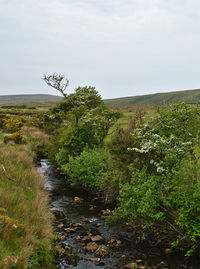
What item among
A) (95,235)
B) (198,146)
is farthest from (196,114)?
(95,235)

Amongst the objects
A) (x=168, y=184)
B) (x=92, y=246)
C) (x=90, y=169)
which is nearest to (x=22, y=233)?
(x=92, y=246)

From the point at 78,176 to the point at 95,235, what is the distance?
6.96 metres

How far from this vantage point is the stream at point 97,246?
9.42 meters

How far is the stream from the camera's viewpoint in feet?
30.9

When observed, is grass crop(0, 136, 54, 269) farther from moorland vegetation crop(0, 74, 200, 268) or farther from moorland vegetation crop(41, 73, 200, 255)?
moorland vegetation crop(41, 73, 200, 255)

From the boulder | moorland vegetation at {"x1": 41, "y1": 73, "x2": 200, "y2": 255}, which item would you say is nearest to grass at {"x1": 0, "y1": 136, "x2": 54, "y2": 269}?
the boulder

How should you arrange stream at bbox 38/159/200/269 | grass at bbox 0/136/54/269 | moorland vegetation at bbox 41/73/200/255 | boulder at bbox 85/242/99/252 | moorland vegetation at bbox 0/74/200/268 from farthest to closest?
boulder at bbox 85/242/99/252 → moorland vegetation at bbox 41/73/200/255 → stream at bbox 38/159/200/269 → moorland vegetation at bbox 0/74/200/268 → grass at bbox 0/136/54/269

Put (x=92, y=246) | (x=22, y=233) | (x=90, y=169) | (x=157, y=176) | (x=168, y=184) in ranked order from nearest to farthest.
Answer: (x=22, y=233) < (x=168, y=184) < (x=92, y=246) < (x=157, y=176) < (x=90, y=169)

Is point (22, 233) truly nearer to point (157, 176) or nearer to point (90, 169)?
point (157, 176)

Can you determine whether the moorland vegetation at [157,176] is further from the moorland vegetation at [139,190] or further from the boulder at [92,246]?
the boulder at [92,246]

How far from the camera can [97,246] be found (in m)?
10.7

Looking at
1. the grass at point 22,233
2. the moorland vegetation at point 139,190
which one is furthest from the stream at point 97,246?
the grass at point 22,233

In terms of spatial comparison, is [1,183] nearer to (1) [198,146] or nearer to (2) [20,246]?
(2) [20,246]

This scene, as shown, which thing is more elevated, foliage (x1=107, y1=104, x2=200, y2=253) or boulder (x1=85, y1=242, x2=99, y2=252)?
foliage (x1=107, y1=104, x2=200, y2=253)
